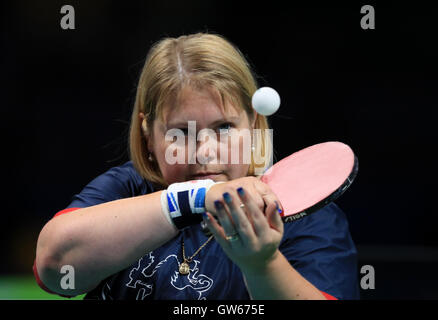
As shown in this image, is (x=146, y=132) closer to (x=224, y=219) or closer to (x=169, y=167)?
(x=169, y=167)

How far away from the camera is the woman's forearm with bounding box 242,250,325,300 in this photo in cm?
120

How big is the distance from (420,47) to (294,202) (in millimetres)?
3462

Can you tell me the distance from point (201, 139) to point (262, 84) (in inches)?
112

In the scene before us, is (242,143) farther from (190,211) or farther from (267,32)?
(267,32)

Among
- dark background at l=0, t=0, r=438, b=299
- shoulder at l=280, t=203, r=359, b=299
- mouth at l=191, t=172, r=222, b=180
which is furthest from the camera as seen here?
dark background at l=0, t=0, r=438, b=299

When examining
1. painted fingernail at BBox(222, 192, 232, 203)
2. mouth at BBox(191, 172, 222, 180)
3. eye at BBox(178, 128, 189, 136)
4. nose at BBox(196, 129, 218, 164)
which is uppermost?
eye at BBox(178, 128, 189, 136)

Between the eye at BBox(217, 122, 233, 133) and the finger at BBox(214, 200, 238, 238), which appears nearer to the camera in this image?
the finger at BBox(214, 200, 238, 238)

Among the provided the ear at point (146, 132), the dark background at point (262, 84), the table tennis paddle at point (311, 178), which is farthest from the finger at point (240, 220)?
the dark background at point (262, 84)

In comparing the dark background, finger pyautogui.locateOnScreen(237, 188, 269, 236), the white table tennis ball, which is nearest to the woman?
finger pyautogui.locateOnScreen(237, 188, 269, 236)

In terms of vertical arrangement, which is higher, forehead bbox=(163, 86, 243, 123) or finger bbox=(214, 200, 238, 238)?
forehead bbox=(163, 86, 243, 123)

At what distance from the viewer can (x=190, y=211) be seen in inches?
49.3

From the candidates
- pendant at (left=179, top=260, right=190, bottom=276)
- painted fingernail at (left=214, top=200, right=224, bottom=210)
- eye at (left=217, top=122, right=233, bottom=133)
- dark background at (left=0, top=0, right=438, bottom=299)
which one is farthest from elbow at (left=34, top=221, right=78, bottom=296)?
dark background at (left=0, top=0, right=438, bottom=299)

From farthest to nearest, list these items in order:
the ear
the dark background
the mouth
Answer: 1. the dark background
2. the ear
3. the mouth

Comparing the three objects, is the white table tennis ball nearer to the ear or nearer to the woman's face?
the woman's face
